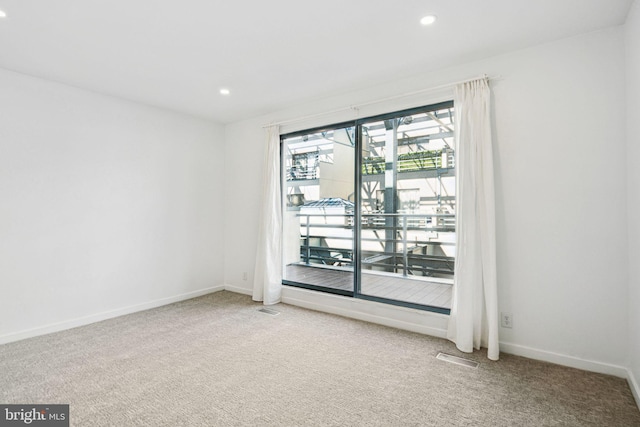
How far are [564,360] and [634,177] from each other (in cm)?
142

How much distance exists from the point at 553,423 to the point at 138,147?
14.8ft

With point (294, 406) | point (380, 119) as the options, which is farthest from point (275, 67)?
point (294, 406)

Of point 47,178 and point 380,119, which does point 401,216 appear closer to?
point 380,119

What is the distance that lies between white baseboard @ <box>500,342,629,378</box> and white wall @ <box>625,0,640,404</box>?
0.43ft

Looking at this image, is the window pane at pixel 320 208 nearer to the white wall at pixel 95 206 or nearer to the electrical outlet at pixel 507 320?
the white wall at pixel 95 206

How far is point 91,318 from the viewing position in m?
3.31

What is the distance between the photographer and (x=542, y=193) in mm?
2469

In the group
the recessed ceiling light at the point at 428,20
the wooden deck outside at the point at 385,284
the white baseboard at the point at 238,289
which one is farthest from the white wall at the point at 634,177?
the white baseboard at the point at 238,289

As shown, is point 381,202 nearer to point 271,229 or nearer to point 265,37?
point 271,229

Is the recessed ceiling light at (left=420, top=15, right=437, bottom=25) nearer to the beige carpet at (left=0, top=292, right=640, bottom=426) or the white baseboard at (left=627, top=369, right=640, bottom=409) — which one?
the beige carpet at (left=0, top=292, right=640, bottom=426)

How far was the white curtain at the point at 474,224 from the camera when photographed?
8.40ft

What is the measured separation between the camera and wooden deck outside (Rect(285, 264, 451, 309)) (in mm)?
3637

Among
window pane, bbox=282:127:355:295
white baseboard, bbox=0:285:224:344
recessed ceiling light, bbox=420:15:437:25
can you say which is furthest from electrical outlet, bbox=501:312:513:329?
white baseboard, bbox=0:285:224:344

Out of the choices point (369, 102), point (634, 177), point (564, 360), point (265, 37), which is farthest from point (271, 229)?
point (634, 177)
